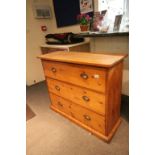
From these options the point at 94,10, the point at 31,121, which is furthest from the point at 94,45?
the point at 31,121

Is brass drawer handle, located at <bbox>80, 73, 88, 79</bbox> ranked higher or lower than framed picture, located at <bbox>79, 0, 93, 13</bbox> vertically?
lower

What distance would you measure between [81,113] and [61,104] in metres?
0.36

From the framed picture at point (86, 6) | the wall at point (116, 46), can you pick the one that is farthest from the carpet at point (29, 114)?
the framed picture at point (86, 6)

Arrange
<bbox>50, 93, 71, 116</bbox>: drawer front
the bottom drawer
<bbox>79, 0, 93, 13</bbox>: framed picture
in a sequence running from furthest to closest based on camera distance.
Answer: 1. <bbox>79, 0, 93, 13</bbox>: framed picture
2. <bbox>50, 93, 71, 116</bbox>: drawer front
3. the bottom drawer

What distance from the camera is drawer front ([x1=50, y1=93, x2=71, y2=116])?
1.68 meters

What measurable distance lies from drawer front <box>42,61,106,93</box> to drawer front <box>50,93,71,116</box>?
31 centimetres

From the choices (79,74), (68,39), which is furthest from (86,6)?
(79,74)

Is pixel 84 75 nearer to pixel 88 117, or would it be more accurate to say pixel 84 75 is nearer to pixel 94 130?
pixel 88 117

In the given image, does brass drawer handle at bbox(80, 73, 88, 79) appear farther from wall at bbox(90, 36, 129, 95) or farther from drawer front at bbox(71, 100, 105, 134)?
wall at bbox(90, 36, 129, 95)

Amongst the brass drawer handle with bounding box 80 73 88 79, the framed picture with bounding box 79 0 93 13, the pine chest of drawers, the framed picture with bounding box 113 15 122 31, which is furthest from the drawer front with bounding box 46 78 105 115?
the framed picture with bounding box 79 0 93 13

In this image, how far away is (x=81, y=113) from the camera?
1517 mm

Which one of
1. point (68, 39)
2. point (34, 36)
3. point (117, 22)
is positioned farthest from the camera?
point (34, 36)

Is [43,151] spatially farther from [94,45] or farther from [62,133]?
[94,45]
